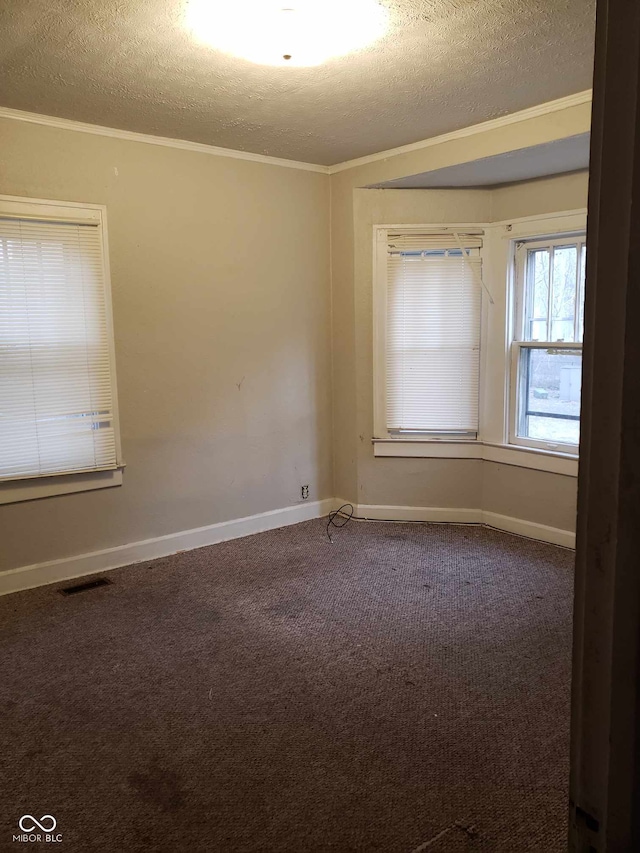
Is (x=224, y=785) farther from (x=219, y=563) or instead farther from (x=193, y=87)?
(x=193, y=87)

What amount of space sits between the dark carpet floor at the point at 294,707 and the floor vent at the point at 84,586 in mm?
86

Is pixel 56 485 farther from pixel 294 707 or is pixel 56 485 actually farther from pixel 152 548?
pixel 294 707

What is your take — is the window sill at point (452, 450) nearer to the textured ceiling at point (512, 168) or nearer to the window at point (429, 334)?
the window at point (429, 334)

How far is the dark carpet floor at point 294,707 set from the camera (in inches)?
74.6

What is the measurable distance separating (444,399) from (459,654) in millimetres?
2218

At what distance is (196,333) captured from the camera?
414 centimetres

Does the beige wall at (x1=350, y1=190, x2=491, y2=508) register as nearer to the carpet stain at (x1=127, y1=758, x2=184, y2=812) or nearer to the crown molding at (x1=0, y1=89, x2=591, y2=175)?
the crown molding at (x1=0, y1=89, x2=591, y2=175)

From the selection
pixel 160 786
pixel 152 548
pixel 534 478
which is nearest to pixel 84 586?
pixel 152 548

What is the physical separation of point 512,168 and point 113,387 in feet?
9.17

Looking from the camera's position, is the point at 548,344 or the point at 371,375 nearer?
the point at 548,344

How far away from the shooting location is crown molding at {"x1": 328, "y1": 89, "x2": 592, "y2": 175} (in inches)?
128

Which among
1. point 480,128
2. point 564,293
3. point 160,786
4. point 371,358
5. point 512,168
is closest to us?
point 160,786

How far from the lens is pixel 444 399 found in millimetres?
4668

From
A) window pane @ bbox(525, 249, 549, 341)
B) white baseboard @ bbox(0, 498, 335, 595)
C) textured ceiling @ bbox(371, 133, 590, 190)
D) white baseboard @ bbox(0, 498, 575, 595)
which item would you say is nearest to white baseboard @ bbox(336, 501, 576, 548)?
white baseboard @ bbox(0, 498, 575, 595)
